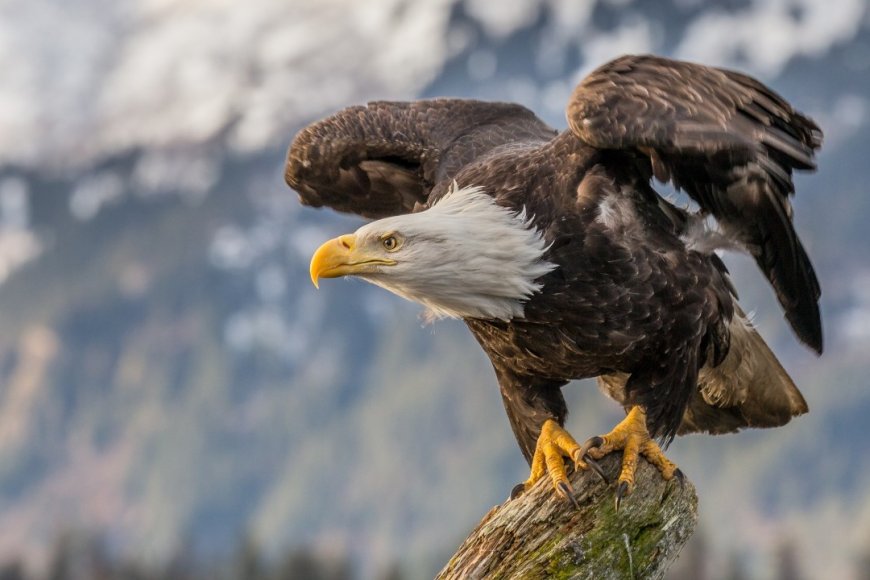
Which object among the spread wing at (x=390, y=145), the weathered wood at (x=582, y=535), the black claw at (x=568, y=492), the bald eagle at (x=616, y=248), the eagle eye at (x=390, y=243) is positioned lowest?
the weathered wood at (x=582, y=535)

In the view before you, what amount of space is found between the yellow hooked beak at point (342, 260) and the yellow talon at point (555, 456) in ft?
3.82

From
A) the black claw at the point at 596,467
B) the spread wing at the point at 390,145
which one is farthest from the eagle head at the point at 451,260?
the spread wing at the point at 390,145

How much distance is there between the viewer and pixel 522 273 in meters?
5.59

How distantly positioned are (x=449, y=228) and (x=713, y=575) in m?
34.7

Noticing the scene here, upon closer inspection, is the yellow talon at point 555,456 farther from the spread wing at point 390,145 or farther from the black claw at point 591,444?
the spread wing at point 390,145

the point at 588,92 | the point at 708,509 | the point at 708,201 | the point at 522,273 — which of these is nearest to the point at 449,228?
the point at 522,273

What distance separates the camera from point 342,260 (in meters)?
5.46

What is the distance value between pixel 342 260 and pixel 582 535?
1.55 meters

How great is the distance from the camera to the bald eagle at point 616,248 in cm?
548

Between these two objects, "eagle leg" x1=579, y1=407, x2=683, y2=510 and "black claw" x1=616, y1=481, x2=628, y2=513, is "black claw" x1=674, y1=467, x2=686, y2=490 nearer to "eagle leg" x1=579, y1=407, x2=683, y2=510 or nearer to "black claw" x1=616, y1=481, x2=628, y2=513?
"eagle leg" x1=579, y1=407, x2=683, y2=510

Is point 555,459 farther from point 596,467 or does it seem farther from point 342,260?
point 342,260

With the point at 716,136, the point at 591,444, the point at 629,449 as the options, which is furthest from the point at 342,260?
the point at 716,136

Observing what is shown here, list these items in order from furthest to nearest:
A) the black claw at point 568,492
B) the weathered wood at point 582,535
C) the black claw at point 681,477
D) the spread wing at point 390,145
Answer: the spread wing at point 390,145, the black claw at point 681,477, the black claw at point 568,492, the weathered wood at point 582,535

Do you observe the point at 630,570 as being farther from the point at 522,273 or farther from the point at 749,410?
→ the point at 749,410
